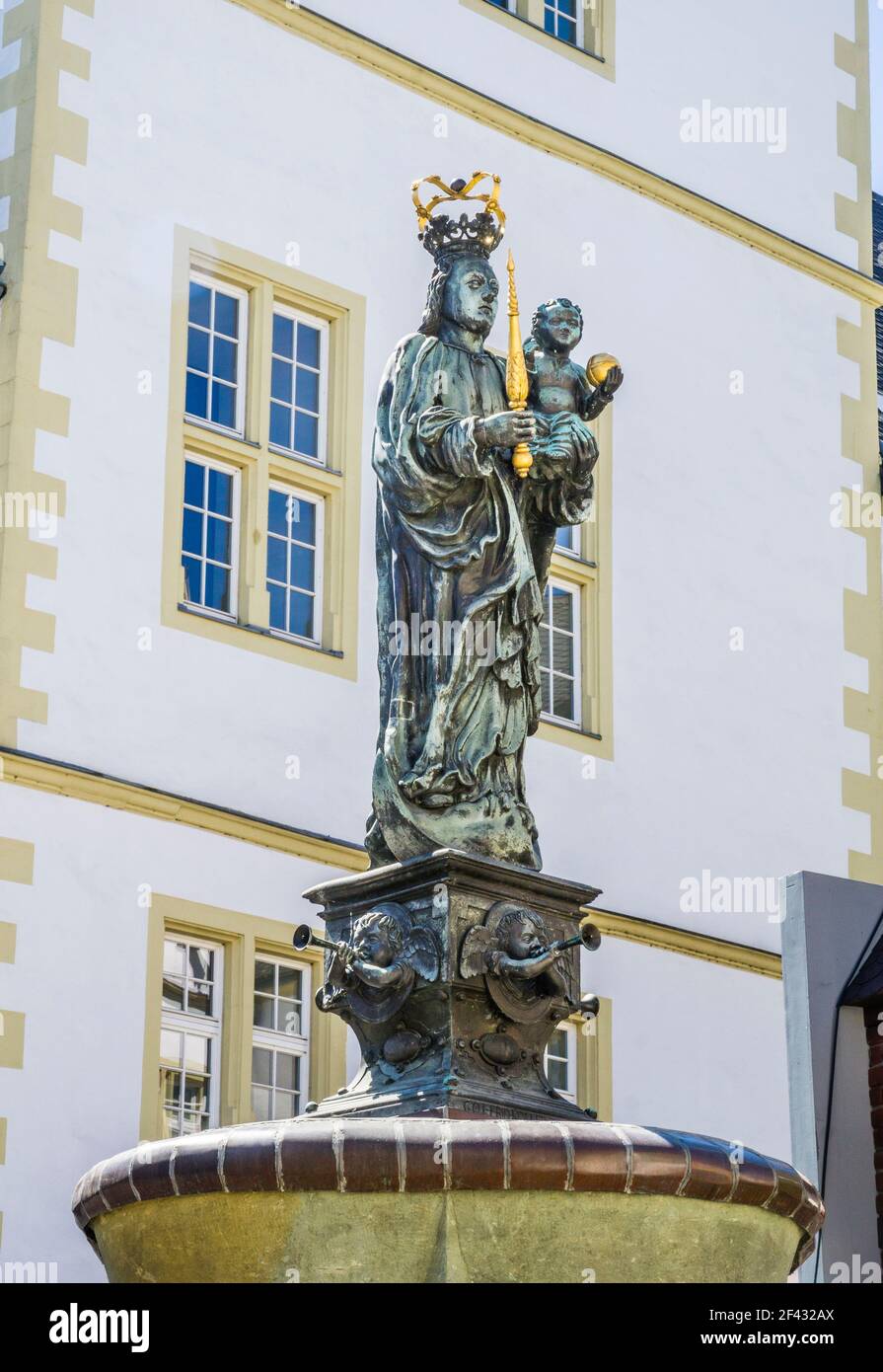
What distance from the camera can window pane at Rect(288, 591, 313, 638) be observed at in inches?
583

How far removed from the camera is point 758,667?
17266 millimetres

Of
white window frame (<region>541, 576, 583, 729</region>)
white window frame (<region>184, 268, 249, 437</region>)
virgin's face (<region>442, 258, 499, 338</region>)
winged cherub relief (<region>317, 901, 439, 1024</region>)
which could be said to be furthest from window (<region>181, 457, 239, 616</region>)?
winged cherub relief (<region>317, 901, 439, 1024</region>)

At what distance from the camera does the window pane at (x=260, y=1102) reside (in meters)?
13.7

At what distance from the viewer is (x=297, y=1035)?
46.0 feet

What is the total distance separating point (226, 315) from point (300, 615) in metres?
1.69

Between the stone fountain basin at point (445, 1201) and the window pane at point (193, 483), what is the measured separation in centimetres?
724

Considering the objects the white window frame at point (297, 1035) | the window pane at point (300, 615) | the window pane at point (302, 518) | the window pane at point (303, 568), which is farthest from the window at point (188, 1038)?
the window pane at point (302, 518)

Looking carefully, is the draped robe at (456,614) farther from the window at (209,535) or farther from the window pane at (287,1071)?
the window at (209,535)

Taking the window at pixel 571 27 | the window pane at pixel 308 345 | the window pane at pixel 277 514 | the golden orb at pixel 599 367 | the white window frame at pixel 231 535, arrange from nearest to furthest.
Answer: the golden orb at pixel 599 367 → the white window frame at pixel 231 535 → the window pane at pixel 277 514 → the window pane at pixel 308 345 → the window at pixel 571 27

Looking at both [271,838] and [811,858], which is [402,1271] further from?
[811,858]

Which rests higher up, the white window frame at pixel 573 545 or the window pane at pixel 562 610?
the white window frame at pixel 573 545

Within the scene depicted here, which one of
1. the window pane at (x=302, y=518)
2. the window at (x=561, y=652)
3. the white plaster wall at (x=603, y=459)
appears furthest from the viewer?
the window at (x=561, y=652)

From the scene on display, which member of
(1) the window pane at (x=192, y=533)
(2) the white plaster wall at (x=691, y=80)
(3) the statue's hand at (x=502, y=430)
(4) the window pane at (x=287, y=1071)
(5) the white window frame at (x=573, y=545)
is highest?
(2) the white plaster wall at (x=691, y=80)

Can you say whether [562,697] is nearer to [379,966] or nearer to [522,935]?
[522,935]
